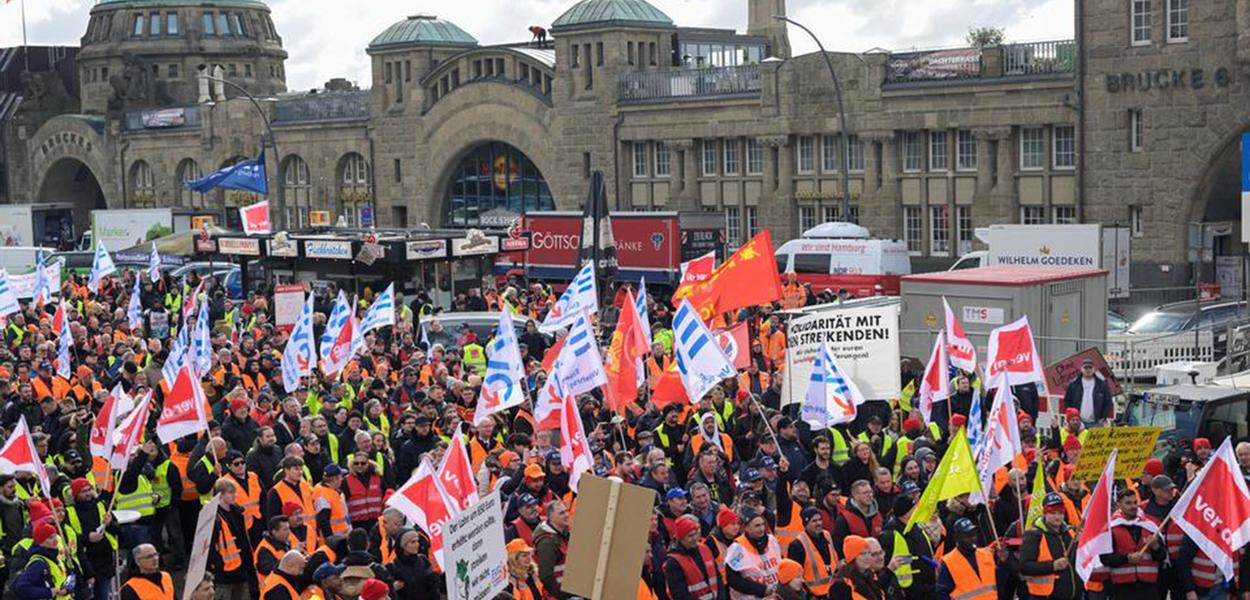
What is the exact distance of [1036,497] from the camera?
1397 cm

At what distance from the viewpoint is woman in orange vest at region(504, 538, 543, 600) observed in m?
11.7

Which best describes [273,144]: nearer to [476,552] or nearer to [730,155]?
[730,155]

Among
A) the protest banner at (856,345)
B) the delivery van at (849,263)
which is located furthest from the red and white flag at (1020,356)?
the delivery van at (849,263)

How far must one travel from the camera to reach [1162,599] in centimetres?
1278

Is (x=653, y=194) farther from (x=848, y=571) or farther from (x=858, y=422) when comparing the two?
(x=848, y=571)

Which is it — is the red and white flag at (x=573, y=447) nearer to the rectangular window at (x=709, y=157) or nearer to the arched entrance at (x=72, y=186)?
the rectangular window at (x=709, y=157)

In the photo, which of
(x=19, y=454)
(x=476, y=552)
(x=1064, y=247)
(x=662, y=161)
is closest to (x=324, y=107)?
(x=662, y=161)

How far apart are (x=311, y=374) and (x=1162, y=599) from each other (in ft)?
42.0

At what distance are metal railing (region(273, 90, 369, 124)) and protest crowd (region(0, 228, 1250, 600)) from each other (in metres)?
36.4

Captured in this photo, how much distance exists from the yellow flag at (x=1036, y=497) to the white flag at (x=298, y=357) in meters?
10.1

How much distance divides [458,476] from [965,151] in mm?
30948

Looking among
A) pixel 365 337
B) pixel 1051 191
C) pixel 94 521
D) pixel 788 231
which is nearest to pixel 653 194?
pixel 788 231

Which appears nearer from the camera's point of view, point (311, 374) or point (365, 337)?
point (311, 374)

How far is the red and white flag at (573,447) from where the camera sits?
14641 millimetres
